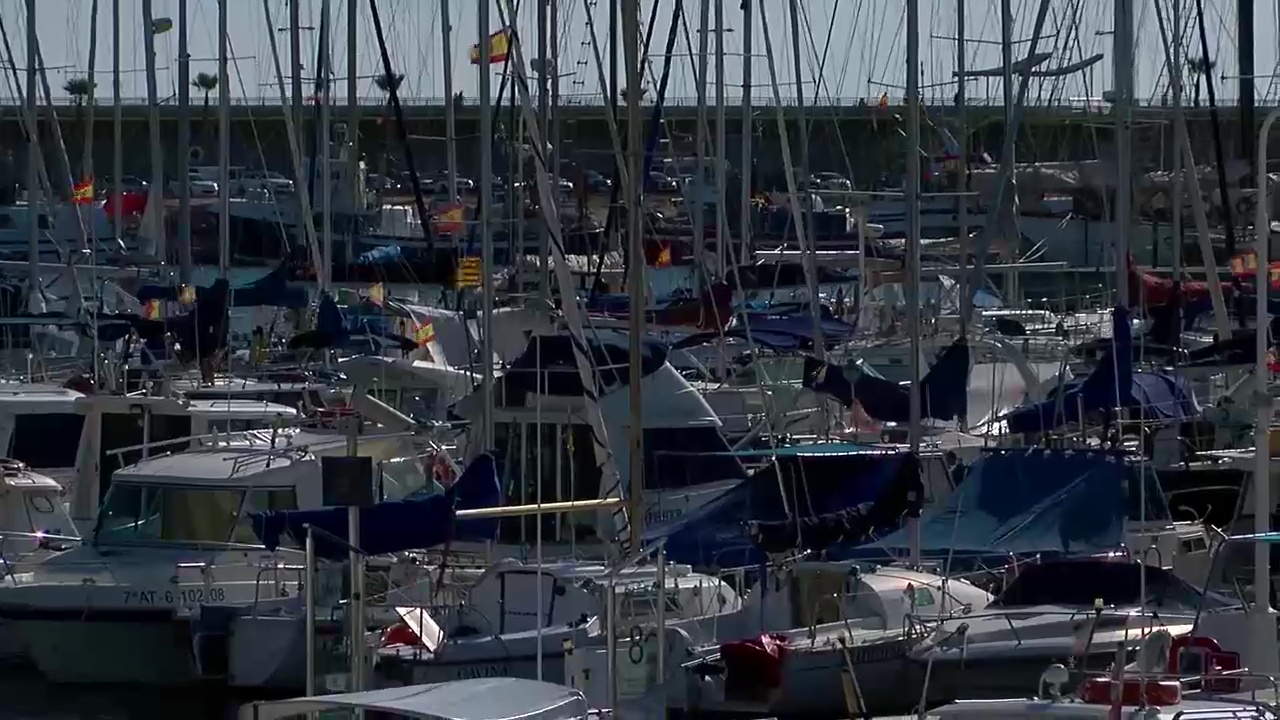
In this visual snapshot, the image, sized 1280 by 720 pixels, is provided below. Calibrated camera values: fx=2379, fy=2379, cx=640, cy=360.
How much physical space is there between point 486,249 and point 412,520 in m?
3.67

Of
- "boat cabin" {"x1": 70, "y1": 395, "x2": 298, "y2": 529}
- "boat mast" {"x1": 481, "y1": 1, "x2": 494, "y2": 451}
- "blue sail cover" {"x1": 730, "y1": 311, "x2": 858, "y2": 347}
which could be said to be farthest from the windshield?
"blue sail cover" {"x1": 730, "y1": 311, "x2": 858, "y2": 347}

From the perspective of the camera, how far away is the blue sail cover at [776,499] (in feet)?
58.3

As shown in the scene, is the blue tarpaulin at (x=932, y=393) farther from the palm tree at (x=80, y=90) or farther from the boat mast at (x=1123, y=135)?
the palm tree at (x=80, y=90)

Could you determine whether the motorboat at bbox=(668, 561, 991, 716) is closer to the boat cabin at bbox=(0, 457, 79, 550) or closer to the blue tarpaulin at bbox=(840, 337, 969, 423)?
the blue tarpaulin at bbox=(840, 337, 969, 423)

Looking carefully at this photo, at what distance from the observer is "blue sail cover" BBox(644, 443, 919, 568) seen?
17781mm

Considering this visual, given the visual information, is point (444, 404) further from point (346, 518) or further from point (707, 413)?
point (346, 518)

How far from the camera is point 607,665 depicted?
46.1ft

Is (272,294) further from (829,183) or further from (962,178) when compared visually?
(829,183)

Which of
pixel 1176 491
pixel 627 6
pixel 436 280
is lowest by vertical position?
pixel 1176 491

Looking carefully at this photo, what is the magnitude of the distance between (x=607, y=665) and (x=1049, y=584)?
445 centimetres

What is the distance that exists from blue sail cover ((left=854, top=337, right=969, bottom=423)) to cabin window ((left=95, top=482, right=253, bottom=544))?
255 inches

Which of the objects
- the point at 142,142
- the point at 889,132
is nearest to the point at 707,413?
the point at 889,132

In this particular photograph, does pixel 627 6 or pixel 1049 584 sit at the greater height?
pixel 627 6

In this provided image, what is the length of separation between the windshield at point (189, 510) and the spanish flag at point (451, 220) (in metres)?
16.6
